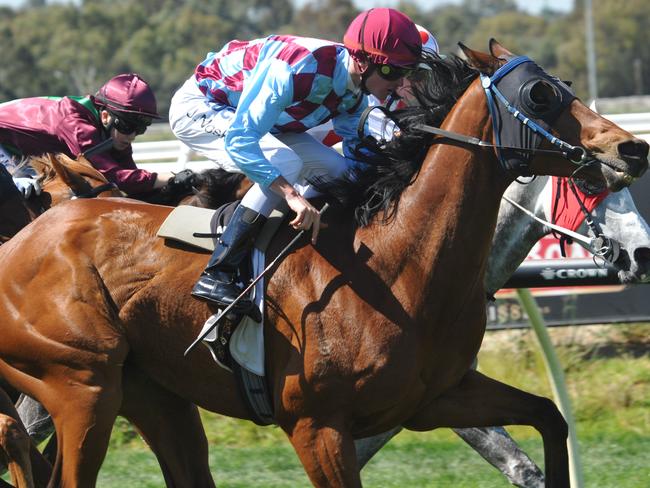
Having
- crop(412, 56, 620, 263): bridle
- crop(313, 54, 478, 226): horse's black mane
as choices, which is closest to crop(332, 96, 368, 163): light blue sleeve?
crop(313, 54, 478, 226): horse's black mane

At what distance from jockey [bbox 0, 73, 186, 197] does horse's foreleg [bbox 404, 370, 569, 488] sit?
1749 mm

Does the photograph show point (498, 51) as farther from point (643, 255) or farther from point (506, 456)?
point (506, 456)

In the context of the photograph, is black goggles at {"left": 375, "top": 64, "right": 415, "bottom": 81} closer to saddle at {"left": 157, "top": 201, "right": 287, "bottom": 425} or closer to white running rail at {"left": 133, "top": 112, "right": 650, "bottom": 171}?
saddle at {"left": 157, "top": 201, "right": 287, "bottom": 425}

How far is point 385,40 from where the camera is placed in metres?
3.83

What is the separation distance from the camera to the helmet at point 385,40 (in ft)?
12.6

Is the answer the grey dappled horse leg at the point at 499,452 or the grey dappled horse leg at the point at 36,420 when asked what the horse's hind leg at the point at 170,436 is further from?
the grey dappled horse leg at the point at 36,420

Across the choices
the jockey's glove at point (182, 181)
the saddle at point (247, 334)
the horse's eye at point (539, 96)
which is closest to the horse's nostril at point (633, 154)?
the horse's eye at point (539, 96)

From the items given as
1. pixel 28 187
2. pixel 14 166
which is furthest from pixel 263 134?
pixel 14 166

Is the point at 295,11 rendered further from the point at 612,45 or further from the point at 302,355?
the point at 302,355

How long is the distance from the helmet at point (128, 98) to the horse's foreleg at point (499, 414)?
1877 millimetres

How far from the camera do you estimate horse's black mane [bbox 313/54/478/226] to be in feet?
12.9

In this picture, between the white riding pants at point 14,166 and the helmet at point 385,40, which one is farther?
the white riding pants at point 14,166

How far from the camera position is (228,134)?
151 inches

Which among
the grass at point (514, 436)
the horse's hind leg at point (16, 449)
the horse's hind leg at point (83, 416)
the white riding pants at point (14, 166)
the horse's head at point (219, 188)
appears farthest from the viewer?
the grass at point (514, 436)
